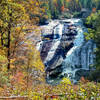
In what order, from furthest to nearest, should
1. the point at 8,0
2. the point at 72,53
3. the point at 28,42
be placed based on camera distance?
the point at 72,53 → the point at 28,42 → the point at 8,0

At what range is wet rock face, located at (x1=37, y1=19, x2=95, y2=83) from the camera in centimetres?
1928

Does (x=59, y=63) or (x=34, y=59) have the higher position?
(x=34, y=59)

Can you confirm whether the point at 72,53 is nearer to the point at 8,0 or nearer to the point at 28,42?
the point at 28,42

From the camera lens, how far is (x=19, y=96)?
3674 mm

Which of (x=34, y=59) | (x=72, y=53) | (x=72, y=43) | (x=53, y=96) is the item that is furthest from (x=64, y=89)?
(x=72, y=43)

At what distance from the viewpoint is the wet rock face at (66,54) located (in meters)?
19.3

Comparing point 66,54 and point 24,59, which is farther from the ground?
point 24,59

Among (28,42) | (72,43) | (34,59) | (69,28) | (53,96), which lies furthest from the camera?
(69,28)

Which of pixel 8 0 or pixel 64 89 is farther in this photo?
pixel 8 0

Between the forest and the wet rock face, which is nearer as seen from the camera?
the forest

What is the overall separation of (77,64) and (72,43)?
16.0ft

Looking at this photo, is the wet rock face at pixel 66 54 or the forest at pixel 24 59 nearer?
the forest at pixel 24 59

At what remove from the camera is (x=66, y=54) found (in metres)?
22.0

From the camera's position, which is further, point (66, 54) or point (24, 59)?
point (66, 54)
